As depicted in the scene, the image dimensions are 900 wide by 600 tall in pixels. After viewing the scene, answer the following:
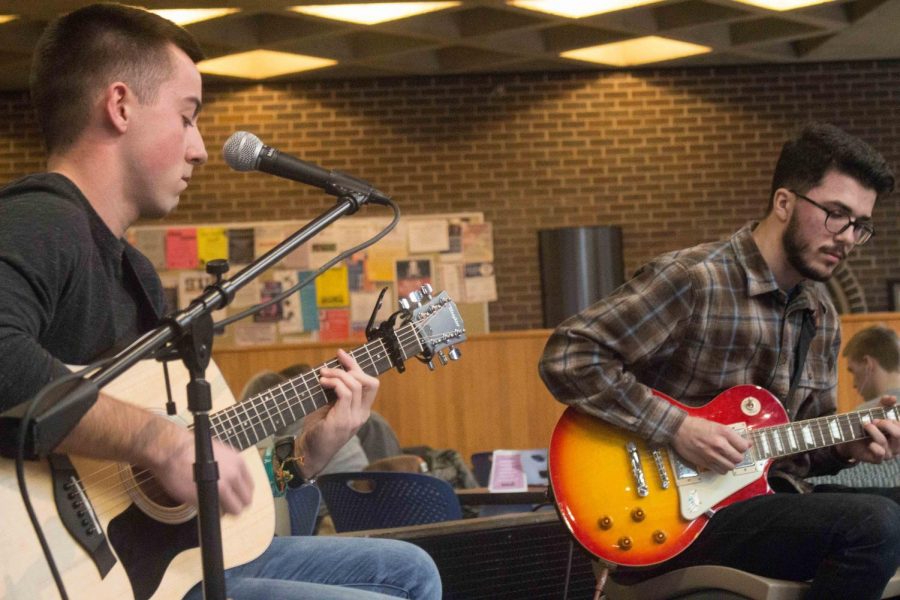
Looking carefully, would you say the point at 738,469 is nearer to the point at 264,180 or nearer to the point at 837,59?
the point at 264,180

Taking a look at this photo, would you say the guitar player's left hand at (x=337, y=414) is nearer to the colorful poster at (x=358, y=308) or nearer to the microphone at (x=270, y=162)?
the microphone at (x=270, y=162)

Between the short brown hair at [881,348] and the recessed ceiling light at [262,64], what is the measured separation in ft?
17.2

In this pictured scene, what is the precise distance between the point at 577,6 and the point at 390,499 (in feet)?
15.9

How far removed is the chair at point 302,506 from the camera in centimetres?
386

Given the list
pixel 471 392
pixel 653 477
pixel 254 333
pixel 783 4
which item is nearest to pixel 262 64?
pixel 254 333

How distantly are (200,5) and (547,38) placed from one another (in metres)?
2.92

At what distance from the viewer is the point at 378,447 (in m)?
5.39

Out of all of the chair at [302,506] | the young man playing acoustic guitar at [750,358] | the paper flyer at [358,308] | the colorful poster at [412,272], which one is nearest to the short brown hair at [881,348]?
the young man playing acoustic guitar at [750,358]

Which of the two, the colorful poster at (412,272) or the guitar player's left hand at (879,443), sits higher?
the colorful poster at (412,272)

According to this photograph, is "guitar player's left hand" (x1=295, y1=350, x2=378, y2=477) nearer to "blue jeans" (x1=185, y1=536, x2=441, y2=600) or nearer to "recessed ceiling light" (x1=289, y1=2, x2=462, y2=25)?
"blue jeans" (x1=185, y1=536, x2=441, y2=600)

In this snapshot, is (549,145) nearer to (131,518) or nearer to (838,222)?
(838,222)

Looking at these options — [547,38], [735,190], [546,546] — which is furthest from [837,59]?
[546,546]

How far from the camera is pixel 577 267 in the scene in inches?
370

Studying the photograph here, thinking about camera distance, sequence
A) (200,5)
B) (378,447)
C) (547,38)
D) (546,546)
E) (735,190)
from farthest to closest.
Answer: (735,190)
(547,38)
(200,5)
(378,447)
(546,546)
